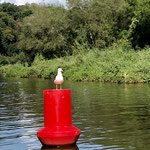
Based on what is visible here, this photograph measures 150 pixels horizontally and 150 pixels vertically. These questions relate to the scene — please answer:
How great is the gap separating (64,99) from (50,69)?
32057 mm

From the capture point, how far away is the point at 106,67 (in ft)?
101

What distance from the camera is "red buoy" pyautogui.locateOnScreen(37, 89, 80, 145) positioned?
847cm

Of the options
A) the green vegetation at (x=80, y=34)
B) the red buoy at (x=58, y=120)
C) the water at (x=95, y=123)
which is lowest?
the water at (x=95, y=123)

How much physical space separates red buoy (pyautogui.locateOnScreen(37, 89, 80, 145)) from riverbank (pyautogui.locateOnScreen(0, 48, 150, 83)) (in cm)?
1902

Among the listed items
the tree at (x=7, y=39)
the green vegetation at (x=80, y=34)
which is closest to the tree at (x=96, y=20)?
the green vegetation at (x=80, y=34)

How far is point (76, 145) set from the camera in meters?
8.55

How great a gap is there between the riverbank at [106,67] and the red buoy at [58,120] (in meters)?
19.0

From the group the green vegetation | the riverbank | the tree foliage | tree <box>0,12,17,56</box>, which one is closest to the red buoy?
the riverbank

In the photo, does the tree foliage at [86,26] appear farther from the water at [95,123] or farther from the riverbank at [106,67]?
the water at [95,123]

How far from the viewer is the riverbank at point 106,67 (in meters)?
27.7

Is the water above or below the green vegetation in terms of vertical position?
below

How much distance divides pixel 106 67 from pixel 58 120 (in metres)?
22.3

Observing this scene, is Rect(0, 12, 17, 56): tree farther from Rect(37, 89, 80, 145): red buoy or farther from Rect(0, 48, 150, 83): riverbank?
Rect(37, 89, 80, 145): red buoy

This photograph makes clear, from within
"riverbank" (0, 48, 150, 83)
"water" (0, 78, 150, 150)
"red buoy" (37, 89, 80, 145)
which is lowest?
"water" (0, 78, 150, 150)
